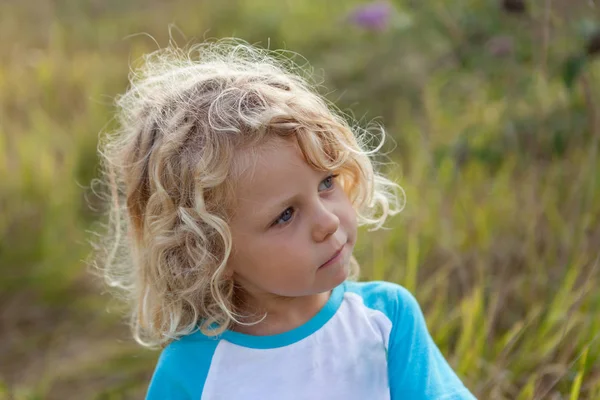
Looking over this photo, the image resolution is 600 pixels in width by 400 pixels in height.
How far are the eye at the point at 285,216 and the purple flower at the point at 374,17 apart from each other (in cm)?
183

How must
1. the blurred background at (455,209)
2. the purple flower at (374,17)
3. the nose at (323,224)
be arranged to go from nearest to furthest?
the nose at (323,224), the blurred background at (455,209), the purple flower at (374,17)

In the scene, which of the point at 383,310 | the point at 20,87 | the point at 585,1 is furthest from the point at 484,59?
the point at 20,87

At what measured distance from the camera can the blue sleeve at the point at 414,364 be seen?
139 centimetres

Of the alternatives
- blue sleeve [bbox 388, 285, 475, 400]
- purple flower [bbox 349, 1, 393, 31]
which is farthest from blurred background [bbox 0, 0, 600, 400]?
blue sleeve [bbox 388, 285, 475, 400]

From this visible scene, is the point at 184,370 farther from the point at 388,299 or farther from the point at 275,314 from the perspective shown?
the point at 388,299

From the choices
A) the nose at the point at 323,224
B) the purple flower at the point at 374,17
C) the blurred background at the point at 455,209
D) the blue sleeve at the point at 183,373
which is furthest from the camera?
the purple flower at the point at 374,17

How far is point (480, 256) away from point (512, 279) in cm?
13

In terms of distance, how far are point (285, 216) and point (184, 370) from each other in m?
0.35

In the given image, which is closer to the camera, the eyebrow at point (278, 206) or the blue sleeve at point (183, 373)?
the eyebrow at point (278, 206)

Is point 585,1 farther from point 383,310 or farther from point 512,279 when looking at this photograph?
point 383,310

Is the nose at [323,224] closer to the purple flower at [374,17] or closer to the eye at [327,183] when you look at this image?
the eye at [327,183]

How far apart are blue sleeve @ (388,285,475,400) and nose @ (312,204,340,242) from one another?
25 centimetres

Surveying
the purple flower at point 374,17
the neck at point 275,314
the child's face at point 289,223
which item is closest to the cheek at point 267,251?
the child's face at point 289,223

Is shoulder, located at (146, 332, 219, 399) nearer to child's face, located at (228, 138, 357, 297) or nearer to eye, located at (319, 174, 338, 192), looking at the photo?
child's face, located at (228, 138, 357, 297)
